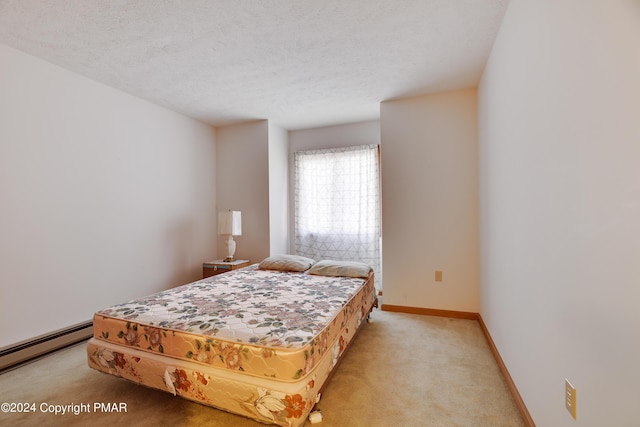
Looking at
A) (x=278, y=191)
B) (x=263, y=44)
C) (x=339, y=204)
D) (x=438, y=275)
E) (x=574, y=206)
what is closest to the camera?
(x=574, y=206)

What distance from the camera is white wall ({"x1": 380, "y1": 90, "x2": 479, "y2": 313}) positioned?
300 cm

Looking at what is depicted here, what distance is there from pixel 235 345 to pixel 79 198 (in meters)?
2.35

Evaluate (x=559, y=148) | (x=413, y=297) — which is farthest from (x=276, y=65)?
(x=413, y=297)

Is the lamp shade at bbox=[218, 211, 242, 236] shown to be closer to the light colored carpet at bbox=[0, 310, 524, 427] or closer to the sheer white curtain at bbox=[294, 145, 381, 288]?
the sheer white curtain at bbox=[294, 145, 381, 288]

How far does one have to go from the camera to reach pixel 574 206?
3.33 ft

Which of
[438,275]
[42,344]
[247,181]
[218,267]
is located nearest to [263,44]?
[247,181]

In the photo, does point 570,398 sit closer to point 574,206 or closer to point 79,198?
point 574,206

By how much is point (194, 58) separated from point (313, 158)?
2178mm

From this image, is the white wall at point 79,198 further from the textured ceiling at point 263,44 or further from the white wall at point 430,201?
the white wall at point 430,201

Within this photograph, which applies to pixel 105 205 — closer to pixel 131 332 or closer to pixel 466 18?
pixel 131 332

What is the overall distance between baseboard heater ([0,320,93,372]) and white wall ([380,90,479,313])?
10.4 ft

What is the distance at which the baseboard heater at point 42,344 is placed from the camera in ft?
6.84

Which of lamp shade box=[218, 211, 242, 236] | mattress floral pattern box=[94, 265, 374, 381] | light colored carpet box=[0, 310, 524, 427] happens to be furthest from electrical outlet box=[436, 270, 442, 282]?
lamp shade box=[218, 211, 242, 236]

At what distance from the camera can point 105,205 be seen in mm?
2816
